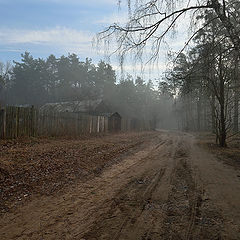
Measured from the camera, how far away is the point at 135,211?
320 centimetres

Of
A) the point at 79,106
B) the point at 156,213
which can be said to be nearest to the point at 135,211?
the point at 156,213

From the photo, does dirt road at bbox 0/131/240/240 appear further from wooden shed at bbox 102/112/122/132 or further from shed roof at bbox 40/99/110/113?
shed roof at bbox 40/99/110/113

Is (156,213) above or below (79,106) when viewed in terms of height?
below

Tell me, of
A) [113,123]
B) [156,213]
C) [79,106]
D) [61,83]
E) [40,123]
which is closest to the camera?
[156,213]

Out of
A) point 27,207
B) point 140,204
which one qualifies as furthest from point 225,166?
point 27,207

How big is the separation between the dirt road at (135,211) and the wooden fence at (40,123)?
6.94 m

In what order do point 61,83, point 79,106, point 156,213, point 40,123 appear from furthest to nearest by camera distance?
point 61,83 → point 79,106 → point 40,123 → point 156,213

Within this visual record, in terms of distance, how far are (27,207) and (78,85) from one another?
49059 millimetres

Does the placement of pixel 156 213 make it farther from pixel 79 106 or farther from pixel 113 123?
pixel 79 106

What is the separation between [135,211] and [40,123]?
10.3 meters

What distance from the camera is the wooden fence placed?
999cm

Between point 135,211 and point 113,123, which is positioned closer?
point 135,211

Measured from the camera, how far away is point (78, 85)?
5069 cm

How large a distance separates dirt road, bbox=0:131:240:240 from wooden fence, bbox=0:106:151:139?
6.94 meters
